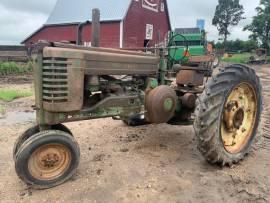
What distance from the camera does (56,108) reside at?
3102mm

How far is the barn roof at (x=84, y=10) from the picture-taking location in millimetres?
20688

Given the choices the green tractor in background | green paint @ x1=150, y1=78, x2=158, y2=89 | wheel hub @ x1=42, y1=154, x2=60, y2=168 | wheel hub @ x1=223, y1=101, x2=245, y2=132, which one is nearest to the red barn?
the green tractor in background

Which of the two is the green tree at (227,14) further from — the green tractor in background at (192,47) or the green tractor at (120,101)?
the green tractor at (120,101)

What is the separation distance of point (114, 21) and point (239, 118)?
17643 mm

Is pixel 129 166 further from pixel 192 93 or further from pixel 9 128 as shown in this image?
pixel 9 128

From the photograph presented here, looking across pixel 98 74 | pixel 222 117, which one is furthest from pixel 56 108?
pixel 222 117

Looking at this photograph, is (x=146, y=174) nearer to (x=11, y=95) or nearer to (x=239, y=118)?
(x=239, y=118)

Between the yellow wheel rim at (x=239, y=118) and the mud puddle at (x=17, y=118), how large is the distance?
386 centimetres

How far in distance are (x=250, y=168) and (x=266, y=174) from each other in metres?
0.21

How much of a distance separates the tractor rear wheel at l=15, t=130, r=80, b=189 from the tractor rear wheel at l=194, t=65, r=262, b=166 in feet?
4.69

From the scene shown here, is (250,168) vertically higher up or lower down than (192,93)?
lower down

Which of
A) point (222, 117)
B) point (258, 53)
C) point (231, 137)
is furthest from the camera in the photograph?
point (258, 53)

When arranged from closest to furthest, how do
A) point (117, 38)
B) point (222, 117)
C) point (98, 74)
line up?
point (98, 74), point (222, 117), point (117, 38)

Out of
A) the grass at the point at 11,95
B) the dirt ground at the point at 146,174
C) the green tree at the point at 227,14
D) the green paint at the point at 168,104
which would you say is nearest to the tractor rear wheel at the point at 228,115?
the dirt ground at the point at 146,174
